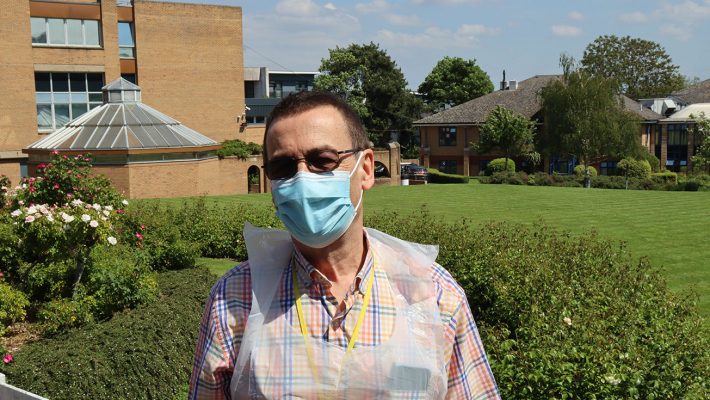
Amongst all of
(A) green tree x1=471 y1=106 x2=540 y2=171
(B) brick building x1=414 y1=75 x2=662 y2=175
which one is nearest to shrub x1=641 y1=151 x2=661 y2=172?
(B) brick building x1=414 y1=75 x2=662 y2=175

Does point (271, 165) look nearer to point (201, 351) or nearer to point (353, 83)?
point (201, 351)

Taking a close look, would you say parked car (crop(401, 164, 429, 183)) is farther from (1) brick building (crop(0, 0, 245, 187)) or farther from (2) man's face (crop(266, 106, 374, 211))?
(2) man's face (crop(266, 106, 374, 211))

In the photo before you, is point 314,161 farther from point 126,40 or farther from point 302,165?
point 126,40

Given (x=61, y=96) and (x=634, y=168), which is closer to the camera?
(x=61, y=96)

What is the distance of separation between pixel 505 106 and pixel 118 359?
56.9m

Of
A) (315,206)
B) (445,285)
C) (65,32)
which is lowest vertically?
(445,285)

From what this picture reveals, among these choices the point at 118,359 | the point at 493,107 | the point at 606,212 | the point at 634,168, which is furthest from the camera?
the point at 493,107

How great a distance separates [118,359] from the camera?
27.5ft

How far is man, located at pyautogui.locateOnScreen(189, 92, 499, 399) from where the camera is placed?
2.52m

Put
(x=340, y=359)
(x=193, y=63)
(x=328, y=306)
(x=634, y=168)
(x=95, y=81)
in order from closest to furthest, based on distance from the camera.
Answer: (x=340, y=359), (x=328, y=306), (x=95, y=81), (x=193, y=63), (x=634, y=168)

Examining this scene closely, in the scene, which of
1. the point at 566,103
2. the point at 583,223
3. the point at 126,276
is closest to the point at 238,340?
the point at 126,276

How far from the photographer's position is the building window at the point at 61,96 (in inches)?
1689

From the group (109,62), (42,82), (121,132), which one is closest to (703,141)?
(109,62)

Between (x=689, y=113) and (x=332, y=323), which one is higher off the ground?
(x=689, y=113)
